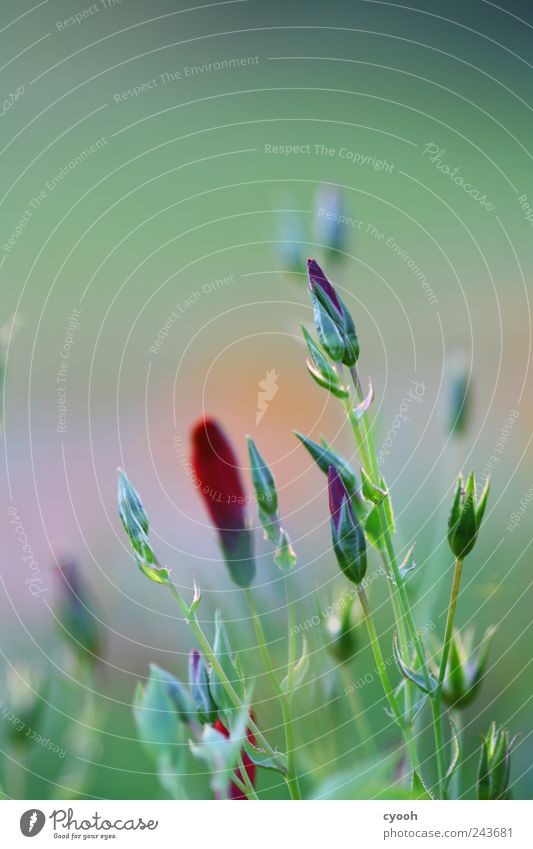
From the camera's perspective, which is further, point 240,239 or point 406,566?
point 240,239

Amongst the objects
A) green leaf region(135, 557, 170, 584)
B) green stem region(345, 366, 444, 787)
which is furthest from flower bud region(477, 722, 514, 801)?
green leaf region(135, 557, 170, 584)

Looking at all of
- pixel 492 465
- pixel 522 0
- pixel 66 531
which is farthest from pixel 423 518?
pixel 522 0

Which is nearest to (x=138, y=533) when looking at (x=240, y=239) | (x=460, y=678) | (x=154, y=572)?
(x=154, y=572)

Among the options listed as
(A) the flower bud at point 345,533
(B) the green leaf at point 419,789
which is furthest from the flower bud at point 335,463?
(B) the green leaf at point 419,789

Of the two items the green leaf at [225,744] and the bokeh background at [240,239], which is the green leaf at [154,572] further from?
the bokeh background at [240,239]

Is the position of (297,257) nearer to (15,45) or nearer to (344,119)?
(344,119)
